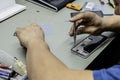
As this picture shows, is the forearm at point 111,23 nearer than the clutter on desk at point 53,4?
Yes

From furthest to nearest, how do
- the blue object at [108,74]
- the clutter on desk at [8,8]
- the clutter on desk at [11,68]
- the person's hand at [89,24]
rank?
1. the clutter on desk at [8,8]
2. the person's hand at [89,24]
3. the clutter on desk at [11,68]
4. the blue object at [108,74]

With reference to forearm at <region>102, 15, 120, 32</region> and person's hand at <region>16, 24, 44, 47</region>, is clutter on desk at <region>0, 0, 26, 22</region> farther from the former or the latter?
forearm at <region>102, 15, 120, 32</region>

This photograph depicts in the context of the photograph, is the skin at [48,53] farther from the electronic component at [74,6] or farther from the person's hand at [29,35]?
the electronic component at [74,6]

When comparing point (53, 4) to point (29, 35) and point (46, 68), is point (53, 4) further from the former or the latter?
point (46, 68)

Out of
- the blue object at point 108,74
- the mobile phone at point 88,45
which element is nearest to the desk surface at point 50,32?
the mobile phone at point 88,45

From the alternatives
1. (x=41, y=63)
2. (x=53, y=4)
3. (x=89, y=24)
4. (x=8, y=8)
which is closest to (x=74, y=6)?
(x=53, y=4)

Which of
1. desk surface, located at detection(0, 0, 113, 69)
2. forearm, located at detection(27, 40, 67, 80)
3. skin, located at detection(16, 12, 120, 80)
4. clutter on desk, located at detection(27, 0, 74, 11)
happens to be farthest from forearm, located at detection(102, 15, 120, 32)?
forearm, located at detection(27, 40, 67, 80)

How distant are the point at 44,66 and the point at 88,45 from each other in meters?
0.31

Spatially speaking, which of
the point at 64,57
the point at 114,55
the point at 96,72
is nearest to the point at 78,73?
the point at 96,72

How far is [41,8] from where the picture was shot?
56.7 inches

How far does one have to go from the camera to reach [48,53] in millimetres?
946

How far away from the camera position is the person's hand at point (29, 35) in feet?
3.41

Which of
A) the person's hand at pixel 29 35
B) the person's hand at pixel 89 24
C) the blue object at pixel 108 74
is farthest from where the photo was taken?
the person's hand at pixel 89 24

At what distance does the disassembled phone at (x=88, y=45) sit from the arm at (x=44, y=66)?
0.57 ft
